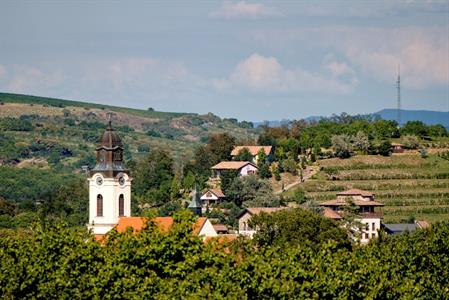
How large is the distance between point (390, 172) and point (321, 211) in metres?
28.7

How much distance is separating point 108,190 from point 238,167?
50445 mm

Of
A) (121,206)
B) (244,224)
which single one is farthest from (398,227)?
(121,206)

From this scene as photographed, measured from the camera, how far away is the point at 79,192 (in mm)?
150375

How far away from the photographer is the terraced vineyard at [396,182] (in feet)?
432

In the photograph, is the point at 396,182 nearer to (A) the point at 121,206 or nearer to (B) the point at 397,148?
(B) the point at 397,148

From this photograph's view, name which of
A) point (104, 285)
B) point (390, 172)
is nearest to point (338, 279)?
point (104, 285)

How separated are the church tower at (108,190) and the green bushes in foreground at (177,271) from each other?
3544 cm

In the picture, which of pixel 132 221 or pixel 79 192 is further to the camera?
pixel 79 192

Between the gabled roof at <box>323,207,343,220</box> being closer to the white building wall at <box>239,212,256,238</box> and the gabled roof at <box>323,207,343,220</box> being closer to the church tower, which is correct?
the white building wall at <box>239,212,256,238</box>

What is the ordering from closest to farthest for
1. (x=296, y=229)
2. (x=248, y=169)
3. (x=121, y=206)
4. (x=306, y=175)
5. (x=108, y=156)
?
(x=296, y=229)
(x=121, y=206)
(x=108, y=156)
(x=306, y=175)
(x=248, y=169)

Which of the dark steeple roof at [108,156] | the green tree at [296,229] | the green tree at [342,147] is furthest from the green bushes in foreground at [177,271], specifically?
the green tree at [342,147]

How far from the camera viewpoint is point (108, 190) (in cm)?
9850

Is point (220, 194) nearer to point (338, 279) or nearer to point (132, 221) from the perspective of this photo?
point (132, 221)

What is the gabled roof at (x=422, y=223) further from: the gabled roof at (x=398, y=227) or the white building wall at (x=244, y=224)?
the white building wall at (x=244, y=224)
